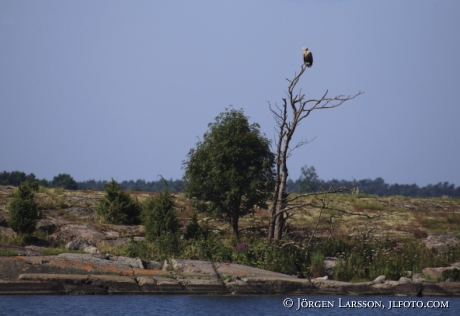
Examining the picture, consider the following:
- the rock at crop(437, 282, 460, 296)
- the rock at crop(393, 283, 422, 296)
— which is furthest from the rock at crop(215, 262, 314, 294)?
the rock at crop(437, 282, 460, 296)

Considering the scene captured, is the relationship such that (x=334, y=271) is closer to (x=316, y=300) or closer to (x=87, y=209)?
(x=316, y=300)

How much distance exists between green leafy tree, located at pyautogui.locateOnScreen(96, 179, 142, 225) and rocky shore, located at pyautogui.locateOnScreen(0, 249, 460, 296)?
895 cm

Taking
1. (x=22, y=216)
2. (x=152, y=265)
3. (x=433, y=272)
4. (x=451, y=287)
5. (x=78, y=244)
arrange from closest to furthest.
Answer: (x=451, y=287) → (x=152, y=265) → (x=433, y=272) → (x=78, y=244) → (x=22, y=216)

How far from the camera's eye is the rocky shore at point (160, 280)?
2411cm

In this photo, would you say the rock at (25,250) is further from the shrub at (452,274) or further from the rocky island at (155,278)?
the shrub at (452,274)

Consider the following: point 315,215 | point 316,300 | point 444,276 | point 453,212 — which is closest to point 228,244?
point 316,300

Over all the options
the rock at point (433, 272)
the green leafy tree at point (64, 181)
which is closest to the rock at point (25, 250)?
the rock at point (433, 272)

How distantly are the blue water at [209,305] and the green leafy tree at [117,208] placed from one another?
12288 millimetres

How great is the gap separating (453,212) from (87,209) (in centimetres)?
2220

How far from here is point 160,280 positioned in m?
24.9

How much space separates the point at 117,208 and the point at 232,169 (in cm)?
689

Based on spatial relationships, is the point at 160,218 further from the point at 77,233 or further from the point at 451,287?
the point at 451,287

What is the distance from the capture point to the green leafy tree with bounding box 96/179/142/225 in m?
36.0

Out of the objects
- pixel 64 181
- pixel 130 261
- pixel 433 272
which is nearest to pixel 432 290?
pixel 433 272
